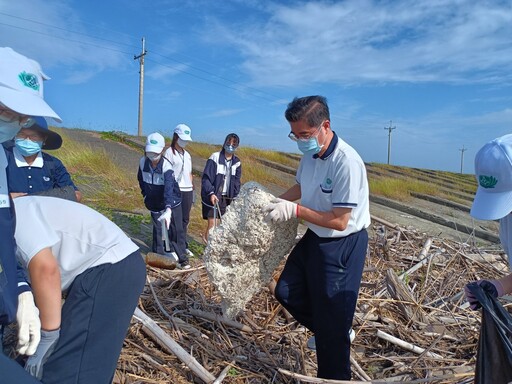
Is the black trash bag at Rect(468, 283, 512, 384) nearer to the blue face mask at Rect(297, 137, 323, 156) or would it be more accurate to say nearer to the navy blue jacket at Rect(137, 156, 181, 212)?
the blue face mask at Rect(297, 137, 323, 156)

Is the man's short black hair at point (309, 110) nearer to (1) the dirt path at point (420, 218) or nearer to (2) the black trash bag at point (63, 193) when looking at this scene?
(2) the black trash bag at point (63, 193)

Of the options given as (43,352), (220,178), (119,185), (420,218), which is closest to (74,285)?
(43,352)

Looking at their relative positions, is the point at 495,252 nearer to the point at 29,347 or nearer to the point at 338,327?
the point at 338,327

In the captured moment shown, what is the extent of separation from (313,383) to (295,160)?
16.3 m

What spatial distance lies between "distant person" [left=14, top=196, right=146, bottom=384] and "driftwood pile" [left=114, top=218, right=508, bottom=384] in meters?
1.01

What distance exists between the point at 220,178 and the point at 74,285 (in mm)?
4249

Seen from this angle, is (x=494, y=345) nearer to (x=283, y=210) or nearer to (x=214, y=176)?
(x=283, y=210)

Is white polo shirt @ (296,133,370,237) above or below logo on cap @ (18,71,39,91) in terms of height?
below

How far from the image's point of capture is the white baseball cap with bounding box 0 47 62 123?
1.50 meters

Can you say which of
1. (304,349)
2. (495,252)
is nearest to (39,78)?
(304,349)

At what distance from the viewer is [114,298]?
6.05 feet

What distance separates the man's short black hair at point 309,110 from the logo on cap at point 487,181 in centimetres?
103

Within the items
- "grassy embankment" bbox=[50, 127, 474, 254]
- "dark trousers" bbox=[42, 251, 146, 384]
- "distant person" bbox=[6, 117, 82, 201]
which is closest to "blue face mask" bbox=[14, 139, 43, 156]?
"distant person" bbox=[6, 117, 82, 201]

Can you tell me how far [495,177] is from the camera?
1882 mm
